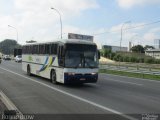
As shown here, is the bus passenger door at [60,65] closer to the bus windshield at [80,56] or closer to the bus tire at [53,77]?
the bus windshield at [80,56]

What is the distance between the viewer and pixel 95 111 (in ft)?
37.1

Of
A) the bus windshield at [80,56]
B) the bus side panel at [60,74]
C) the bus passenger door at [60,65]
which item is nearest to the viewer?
the bus windshield at [80,56]

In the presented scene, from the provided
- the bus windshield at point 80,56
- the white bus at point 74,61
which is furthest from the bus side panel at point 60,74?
the bus windshield at point 80,56

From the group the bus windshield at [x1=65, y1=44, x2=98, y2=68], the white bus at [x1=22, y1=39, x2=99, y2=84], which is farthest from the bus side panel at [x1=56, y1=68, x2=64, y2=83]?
the bus windshield at [x1=65, y1=44, x2=98, y2=68]

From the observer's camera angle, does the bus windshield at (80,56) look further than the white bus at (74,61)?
Yes

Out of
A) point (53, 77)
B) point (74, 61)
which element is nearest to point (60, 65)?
point (74, 61)

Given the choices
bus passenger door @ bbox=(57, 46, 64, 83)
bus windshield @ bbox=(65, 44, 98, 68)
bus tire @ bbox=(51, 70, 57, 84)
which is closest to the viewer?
bus windshield @ bbox=(65, 44, 98, 68)

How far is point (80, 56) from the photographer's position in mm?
19797

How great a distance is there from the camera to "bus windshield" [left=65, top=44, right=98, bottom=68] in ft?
64.5

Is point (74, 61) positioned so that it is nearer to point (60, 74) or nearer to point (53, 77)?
point (60, 74)

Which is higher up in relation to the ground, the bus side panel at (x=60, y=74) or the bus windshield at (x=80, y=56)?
the bus windshield at (x=80, y=56)

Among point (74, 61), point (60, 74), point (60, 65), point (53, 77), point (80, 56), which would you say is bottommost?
point (53, 77)

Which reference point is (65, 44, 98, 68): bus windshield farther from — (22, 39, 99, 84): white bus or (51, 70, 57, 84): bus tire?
(51, 70, 57, 84): bus tire

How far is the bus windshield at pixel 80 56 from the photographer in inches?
774
